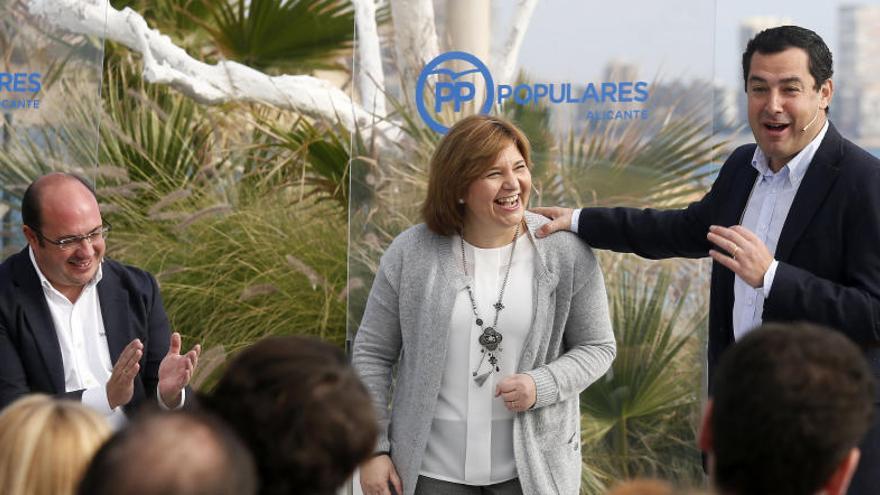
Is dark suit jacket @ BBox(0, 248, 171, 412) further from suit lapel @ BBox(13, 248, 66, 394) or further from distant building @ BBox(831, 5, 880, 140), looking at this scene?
distant building @ BBox(831, 5, 880, 140)

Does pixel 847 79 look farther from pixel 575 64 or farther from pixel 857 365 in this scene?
pixel 857 365

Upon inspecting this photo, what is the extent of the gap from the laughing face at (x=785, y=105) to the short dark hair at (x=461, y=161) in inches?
22.2

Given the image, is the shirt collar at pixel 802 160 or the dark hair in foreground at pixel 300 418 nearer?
the dark hair in foreground at pixel 300 418

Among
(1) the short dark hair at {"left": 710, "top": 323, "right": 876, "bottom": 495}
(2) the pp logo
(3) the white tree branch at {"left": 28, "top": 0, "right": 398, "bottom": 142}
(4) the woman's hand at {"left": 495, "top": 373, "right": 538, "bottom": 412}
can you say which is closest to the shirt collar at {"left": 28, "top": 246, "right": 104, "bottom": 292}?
(4) the woman's hand at {"left": 495, "top": 373, "right": 538, "bottom": 412}

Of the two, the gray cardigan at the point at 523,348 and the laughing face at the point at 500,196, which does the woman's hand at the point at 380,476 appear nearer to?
the gray cardigan at the point at 523,348

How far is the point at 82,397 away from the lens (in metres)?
3.19

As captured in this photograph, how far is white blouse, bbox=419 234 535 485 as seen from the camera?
310cm

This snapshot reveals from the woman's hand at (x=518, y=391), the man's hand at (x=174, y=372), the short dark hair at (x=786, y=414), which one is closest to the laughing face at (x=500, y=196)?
the woman's hand at (x=518, y=391)

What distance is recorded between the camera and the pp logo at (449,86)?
449cm

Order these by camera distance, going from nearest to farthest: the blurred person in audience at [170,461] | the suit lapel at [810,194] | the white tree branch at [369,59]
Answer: the blurred person in audience at [170,461], the suit lapel at [810,194], the white tree branch at [369,59]

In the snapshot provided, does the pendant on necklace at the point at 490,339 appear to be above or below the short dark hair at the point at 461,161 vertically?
below

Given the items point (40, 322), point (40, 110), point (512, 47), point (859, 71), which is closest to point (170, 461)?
point (40, 322)

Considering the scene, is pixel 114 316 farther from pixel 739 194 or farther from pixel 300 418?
pixel 300 418

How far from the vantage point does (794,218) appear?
9.96 feet
